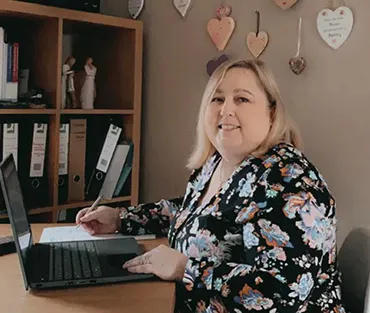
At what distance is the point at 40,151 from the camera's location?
7.89ft

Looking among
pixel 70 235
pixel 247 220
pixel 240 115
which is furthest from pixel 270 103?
pixel 70 235

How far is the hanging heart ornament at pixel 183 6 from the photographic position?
2562 millimetres

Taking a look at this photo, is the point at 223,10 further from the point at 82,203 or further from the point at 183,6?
the point at 82,203

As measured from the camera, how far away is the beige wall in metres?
2.14

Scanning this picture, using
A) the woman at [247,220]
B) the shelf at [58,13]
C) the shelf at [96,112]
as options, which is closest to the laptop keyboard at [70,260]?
the woman at [247,220]

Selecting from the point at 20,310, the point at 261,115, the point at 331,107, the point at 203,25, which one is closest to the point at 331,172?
the point at 331,107

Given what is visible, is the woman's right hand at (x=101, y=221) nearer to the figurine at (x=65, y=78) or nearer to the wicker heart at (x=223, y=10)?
the figurine at (x=65, y=78)

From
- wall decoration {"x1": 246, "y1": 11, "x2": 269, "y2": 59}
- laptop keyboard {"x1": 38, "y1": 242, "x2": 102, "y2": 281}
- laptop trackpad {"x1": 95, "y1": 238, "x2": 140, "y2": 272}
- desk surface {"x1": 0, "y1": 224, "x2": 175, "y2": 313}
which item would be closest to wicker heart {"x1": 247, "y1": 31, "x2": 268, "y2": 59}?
wall decoration {"x1": 246, "y1": 11, "x2": 269, "y2": 59}

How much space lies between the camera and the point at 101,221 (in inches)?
77.5

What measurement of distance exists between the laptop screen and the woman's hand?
0.28 metres

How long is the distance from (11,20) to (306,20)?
3.95ft

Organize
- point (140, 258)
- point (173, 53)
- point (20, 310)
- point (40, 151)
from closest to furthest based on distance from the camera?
point (20, 310), point (140, 258), point (40, 151), point (173, 53)

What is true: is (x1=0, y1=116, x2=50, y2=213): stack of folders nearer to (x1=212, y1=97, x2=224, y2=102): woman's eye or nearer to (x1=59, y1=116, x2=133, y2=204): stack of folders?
(x1=59, y1=116, x2=133, y2=204): stack of folders

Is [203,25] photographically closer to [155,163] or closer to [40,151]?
[155,163]
